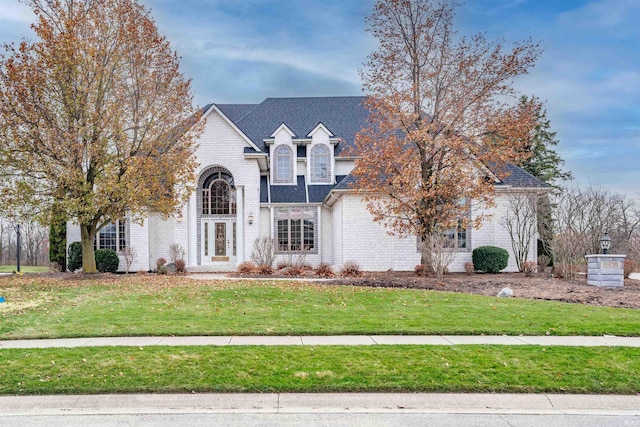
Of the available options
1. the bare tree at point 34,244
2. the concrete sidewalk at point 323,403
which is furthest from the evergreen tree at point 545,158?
the bare tree at point 34,244

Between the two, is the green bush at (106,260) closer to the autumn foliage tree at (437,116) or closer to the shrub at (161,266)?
the shrub at (161,266)

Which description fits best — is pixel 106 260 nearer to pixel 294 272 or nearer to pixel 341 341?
pixel 294 272

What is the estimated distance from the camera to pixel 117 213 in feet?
59.2

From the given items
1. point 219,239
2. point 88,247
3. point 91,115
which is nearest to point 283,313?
point 91,115

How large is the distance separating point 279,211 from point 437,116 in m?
10.2

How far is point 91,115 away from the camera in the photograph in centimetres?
1727

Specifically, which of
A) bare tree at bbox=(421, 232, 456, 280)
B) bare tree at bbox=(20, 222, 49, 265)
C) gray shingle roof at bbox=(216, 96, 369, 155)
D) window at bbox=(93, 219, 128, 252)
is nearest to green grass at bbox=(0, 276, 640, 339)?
bare tree at bbox=(421, 232, 456, 280)

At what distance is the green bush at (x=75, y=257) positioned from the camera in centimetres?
2259

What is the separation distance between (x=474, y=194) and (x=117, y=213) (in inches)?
552

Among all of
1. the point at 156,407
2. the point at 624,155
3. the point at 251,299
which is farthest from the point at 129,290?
the point at 624,155

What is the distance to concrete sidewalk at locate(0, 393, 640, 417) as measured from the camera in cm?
525

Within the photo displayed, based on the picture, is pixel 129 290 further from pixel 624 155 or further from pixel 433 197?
pixel 624 155

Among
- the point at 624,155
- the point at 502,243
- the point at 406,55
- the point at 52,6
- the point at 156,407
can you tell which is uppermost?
the point at 52,6

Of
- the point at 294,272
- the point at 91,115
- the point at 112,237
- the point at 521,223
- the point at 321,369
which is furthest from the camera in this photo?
the point at 112,237
